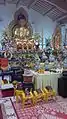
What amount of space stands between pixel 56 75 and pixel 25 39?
18.4 feet

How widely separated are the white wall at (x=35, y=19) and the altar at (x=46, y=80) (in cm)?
917

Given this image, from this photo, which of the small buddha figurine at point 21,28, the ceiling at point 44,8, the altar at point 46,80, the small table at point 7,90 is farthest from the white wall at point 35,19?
the small table at point 7,90

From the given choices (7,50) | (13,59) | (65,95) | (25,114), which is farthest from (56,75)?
(7,50)

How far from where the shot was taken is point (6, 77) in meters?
7.71

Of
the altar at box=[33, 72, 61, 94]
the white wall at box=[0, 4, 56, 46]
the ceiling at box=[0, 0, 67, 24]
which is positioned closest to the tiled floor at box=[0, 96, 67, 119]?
the altar at box=[33, 72, 61, 94]

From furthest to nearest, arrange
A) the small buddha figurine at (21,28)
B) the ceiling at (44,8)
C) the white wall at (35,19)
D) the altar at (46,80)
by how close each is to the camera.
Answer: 1. the white wall at (35,19)
2. the ceiling at (44,8)
3. the small buddha figurine at (21,28)
4. the altar at (46,80)

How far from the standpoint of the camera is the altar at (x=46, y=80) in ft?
18.7

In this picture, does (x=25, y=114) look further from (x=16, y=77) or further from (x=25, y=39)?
(x=25, y=39)

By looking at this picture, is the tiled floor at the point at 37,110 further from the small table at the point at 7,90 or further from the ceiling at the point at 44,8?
the ceiling at the point at 44,8

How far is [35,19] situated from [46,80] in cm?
1019

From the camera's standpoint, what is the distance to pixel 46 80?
576 centimetres

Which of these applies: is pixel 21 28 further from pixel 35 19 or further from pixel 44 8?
pixel 35 19

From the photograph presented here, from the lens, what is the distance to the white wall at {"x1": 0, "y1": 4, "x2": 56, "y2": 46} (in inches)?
578

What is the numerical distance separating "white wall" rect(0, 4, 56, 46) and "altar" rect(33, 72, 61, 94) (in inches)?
361
